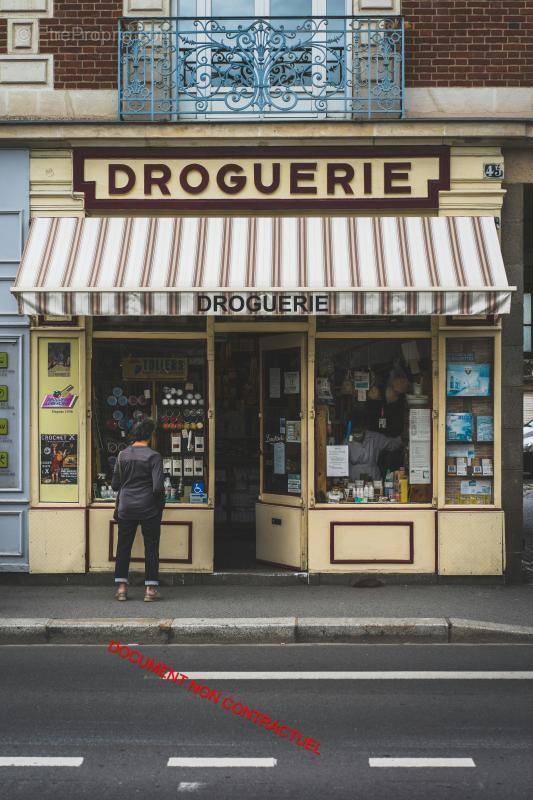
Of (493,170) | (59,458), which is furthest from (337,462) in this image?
(493,170)

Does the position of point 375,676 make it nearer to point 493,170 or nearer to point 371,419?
point 371,419

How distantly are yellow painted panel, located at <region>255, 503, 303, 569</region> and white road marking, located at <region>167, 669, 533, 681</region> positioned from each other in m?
3.06

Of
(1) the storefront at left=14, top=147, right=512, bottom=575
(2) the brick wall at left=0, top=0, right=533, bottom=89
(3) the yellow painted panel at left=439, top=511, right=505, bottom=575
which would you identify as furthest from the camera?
(2) the brick wall at left=0, top=0, right=533, bottom=89

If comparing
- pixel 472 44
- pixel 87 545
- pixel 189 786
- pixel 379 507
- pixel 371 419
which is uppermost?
pixel 472 44

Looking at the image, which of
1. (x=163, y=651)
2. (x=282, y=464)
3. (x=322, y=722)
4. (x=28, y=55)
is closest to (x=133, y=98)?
(x=28, y=55)

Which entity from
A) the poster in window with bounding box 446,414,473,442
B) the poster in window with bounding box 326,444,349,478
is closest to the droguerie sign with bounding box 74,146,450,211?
the poster in window with bounding box 446,414,473,442

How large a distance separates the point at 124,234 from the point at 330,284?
7.44 feet

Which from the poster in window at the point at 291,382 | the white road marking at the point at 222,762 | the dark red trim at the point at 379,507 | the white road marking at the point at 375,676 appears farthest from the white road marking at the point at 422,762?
the poster in window at the point at 291,382

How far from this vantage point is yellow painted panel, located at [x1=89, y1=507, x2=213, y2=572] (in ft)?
32.5

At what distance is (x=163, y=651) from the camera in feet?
25.3

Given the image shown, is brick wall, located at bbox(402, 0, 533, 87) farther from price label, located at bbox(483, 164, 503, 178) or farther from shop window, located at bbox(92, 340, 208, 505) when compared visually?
shop window, located at bbox(92, 340, 208, 505)

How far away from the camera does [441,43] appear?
10.0 meters

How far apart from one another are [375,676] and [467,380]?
3939 mm

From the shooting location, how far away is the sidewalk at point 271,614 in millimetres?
7996
